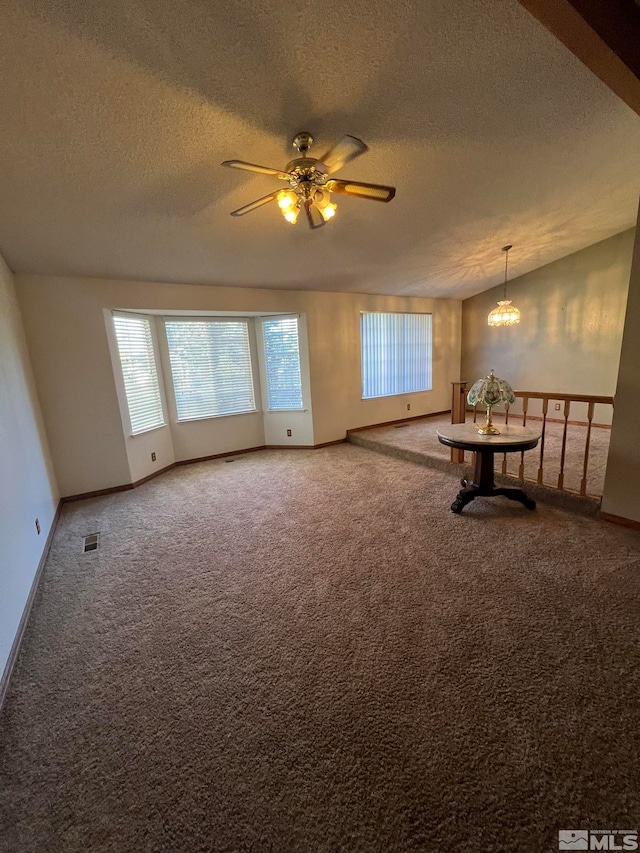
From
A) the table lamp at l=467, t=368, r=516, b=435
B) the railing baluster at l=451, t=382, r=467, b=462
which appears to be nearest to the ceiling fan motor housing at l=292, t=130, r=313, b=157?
the table lamp at l=467, t=368, r=516, b=435

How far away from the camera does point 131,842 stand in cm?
110

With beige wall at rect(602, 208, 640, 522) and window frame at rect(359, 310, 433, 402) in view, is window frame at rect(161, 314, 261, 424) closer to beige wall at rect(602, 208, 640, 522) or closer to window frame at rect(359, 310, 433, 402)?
window frame at rect(359, 310, 433, 402)

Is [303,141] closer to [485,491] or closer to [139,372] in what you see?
[485,491]

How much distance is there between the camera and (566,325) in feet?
18.6

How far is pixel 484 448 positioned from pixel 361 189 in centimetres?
213

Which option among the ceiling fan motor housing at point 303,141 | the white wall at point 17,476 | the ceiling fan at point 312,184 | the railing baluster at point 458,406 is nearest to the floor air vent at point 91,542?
the white wall at point 17,476

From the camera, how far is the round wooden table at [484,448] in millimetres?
2914

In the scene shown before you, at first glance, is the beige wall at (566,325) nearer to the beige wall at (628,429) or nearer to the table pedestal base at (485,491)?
the beige wall at (628,429)

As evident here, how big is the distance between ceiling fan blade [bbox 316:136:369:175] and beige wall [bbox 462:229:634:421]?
421cm

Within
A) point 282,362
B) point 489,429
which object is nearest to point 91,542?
point 282,362

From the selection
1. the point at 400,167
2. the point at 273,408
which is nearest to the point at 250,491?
the point at 273,408

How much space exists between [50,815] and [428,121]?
3802 mm

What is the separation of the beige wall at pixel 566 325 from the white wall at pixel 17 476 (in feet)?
19.7

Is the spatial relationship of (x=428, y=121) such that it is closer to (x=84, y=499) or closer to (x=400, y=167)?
(x=400, y=167)
